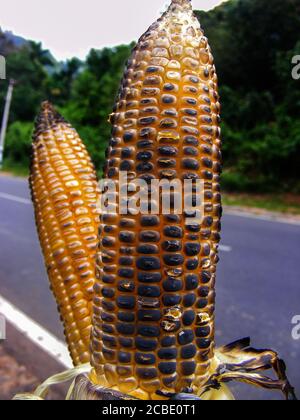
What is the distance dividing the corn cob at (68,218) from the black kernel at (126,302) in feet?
0.59

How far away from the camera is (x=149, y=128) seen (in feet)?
1.74

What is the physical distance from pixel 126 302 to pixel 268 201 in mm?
9947

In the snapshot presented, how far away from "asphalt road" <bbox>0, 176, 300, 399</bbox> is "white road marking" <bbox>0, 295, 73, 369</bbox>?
8cm

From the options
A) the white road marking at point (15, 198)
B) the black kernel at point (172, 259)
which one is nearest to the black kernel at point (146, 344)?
the black kernel at point (172, 259)

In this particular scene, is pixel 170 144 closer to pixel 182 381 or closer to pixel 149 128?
pixel 149 128

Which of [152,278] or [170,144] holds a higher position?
[170,144]

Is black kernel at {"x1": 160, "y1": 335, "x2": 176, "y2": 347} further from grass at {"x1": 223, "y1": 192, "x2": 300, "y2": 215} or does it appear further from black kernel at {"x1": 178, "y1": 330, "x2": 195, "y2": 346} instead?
grass at {"x1": 223, "y1": 192, "x2": 300, "y2": 215}

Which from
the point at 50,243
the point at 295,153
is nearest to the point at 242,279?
the point at 50,243

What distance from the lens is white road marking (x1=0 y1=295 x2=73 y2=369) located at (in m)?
2.87

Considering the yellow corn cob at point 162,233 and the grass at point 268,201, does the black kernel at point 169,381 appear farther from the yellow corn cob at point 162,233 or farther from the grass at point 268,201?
the grass at point 268,201

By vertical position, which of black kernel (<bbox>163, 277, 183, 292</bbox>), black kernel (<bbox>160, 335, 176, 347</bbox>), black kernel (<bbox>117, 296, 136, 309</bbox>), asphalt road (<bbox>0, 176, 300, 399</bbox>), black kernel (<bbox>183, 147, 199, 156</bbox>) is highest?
black kernel (<bbox>183, 147, 199, 156</bbox>)

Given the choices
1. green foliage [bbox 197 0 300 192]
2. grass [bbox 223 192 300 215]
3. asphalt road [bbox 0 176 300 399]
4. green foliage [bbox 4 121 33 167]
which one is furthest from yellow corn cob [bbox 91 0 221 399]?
green foliage [bbox 4 121 33 167]

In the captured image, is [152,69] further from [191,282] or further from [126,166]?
[191,282]

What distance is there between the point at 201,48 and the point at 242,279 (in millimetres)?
4502
